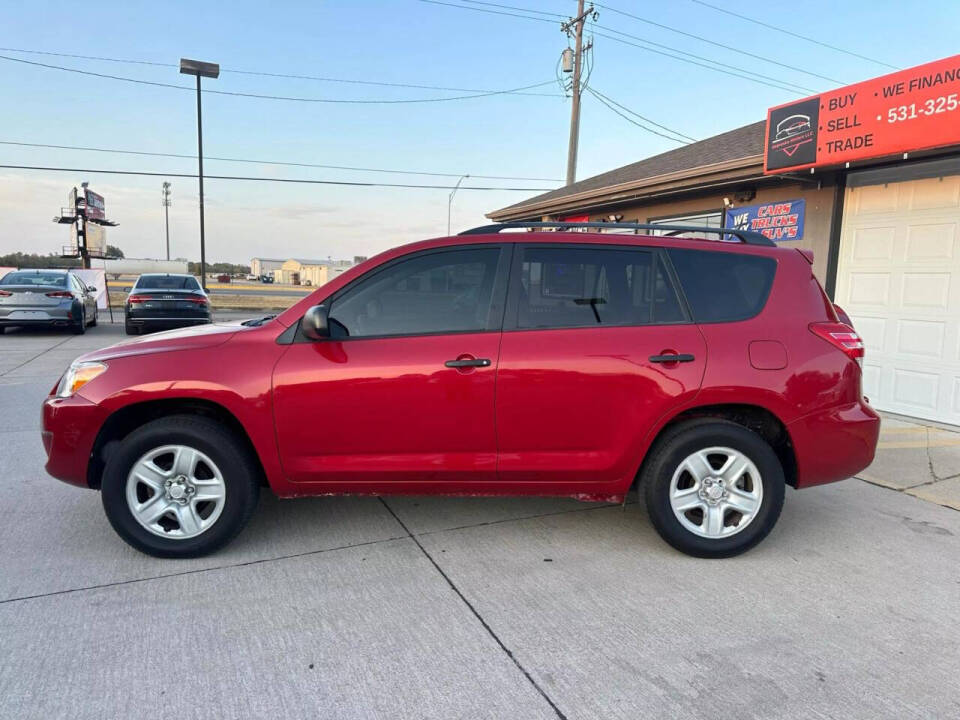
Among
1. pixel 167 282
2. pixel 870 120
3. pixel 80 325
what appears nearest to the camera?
pixel 870 120

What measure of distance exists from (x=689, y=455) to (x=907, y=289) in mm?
5119

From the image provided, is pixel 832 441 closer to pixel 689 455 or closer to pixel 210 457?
pixel 689 455

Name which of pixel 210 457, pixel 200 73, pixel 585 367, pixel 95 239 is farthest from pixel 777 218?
pixel 95 239

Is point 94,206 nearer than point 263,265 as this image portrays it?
Yes

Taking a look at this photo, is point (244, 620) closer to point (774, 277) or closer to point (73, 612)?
point (73, 612)

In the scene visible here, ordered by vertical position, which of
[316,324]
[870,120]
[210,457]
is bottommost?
[210,457]

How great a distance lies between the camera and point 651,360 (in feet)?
11.2

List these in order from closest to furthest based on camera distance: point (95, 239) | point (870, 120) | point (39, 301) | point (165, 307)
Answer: point (870, 120)
point (39, 301)
point (165, 307)
point (95, 239)

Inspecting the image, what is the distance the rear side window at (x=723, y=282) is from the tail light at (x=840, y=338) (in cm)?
33

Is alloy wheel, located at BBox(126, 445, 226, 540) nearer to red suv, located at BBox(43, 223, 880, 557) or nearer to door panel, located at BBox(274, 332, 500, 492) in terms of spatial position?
red suv, located at BBox(43, 223, 880, 557)

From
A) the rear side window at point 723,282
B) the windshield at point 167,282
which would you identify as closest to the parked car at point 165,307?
the windshield at point 167,282

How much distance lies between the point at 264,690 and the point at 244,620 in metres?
0.53

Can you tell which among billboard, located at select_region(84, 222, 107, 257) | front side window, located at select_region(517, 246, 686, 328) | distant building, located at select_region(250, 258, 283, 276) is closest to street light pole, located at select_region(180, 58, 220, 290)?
front side window, located at select_region(517, 246, 686, 328)

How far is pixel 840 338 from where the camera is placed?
140 inches
